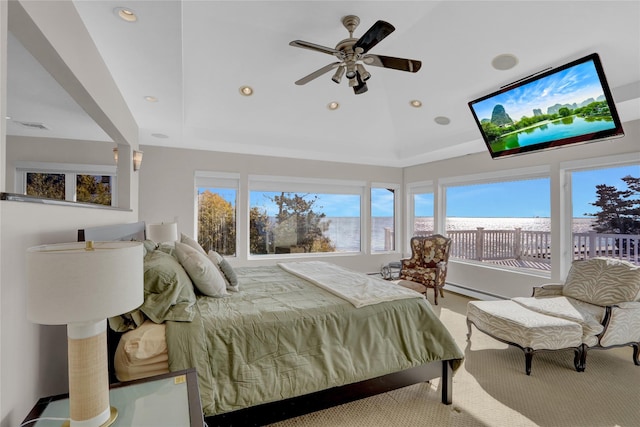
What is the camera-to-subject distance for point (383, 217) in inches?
258

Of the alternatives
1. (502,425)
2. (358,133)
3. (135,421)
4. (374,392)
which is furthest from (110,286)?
(358,133)

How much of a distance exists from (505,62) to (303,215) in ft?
12.5

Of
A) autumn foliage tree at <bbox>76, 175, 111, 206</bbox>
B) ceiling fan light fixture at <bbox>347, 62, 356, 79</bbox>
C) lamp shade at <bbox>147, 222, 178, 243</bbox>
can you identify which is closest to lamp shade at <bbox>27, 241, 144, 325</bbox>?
autumn foliage tree at <bbox>76, 175, 111, 206</bbox>

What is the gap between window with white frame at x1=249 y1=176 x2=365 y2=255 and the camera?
5.47 m

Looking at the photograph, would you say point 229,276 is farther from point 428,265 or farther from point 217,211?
point 428,265

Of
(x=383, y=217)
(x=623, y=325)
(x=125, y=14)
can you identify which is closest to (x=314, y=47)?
(x=125, y=14)

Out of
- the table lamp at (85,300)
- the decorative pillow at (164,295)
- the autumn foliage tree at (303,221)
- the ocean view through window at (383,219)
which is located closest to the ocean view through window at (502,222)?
the ocean view through window at (383,219)

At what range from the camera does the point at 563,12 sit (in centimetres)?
247

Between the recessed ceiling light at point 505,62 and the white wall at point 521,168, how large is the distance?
156cm

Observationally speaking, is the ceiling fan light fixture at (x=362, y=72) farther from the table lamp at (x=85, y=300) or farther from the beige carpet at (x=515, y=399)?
the beige carpet at (x=515, y=399)

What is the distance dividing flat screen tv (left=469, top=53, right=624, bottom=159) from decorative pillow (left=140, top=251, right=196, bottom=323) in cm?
337

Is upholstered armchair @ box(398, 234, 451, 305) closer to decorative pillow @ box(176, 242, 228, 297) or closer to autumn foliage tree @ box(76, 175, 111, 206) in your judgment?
decorative pillow @ box(176, 242, 228, 297)

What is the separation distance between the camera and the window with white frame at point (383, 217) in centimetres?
642

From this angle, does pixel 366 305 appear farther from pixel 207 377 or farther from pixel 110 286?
pixel 110 286
